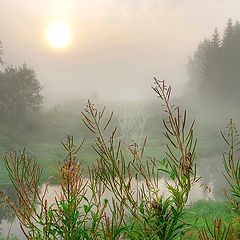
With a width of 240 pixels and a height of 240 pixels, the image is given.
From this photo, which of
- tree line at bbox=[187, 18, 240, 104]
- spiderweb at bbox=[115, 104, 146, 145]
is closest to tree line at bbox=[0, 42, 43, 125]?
spiderweb at bbox=[115, 104, 146, 145]

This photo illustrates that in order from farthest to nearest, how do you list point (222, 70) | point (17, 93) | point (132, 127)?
point (222, 70), point (132, 127), point (17, 93)

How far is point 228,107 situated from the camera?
178ft

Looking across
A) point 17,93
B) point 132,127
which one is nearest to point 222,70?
point 132,127

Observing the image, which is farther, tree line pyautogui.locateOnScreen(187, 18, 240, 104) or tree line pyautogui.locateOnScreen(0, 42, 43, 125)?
tree line pyautogui.locateOnScreen(187, 18, 240, 104)

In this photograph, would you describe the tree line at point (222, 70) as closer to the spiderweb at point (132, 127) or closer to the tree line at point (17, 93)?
the spiderweb at point (132, 127)

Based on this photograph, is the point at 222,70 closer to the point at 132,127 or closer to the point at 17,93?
the point at 132,127

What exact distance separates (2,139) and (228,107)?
31.8m

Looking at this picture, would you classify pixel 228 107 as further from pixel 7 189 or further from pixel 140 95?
pixel 7 189

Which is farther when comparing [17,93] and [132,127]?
[132,127]

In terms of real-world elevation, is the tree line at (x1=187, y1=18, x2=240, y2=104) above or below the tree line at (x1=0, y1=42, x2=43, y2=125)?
above

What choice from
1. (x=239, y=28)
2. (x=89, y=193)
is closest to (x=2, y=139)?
(x=89, y=193)

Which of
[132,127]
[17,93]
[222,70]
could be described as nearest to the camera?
[17,93]

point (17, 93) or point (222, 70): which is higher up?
point (222, 70)

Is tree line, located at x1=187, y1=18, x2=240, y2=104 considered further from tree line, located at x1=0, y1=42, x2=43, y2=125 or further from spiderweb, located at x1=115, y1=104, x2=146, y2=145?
tree line, located at x1=0, y1=42, x2=43, y2=125
